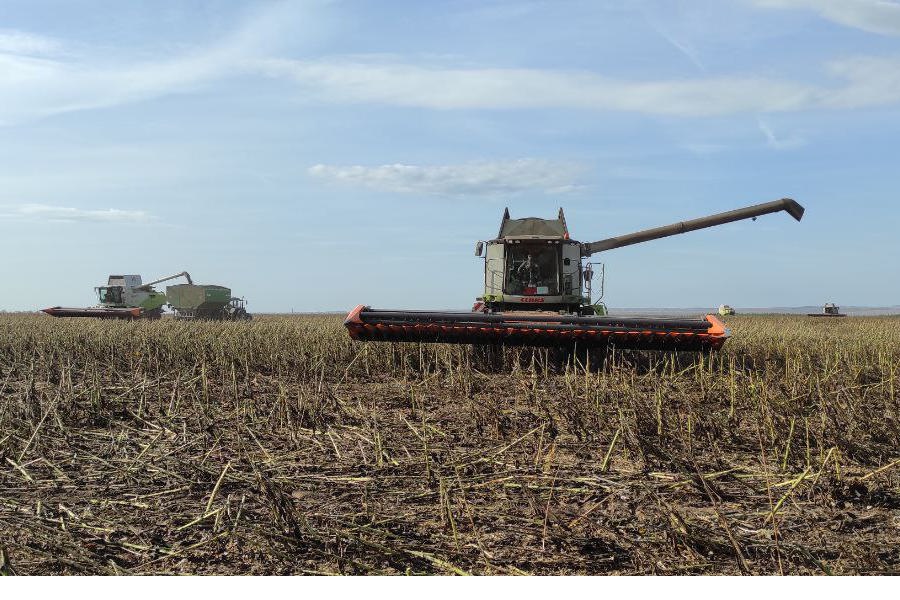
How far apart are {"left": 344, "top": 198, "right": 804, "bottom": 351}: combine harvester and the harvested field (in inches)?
47.8

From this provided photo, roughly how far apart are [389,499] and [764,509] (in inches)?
74.4

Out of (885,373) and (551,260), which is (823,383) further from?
(551,260)

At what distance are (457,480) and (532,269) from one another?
7567 mm

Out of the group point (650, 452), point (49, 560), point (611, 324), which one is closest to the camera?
point (49, 560)

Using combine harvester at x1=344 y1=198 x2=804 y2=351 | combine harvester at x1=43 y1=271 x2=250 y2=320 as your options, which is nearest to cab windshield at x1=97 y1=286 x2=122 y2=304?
combine harvester at x1=43 y1=271 x2=250 y2=320

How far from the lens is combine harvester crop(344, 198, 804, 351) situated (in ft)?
28.9

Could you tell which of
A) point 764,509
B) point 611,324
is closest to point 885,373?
point 611,324

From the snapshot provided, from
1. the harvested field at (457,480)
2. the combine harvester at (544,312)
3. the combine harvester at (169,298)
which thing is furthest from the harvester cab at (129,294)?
the harvested field at (457,480)

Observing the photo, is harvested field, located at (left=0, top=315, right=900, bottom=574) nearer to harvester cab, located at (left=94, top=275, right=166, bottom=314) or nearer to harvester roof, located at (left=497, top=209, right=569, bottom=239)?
harvester roof, located at (left=497, top=209, right=569, bottom=239)

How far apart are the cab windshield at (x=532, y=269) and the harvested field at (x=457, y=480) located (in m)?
3.77

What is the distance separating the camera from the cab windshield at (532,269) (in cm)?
1130

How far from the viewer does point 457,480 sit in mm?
4020

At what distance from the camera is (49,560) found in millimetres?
3115

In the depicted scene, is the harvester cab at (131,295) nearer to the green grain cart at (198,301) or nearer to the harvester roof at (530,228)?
the green grain cart at (198,301)
